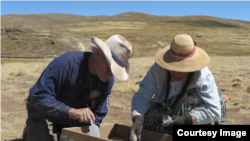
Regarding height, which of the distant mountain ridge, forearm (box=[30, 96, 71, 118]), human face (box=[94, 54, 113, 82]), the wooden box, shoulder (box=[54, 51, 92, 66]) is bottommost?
the wooden box

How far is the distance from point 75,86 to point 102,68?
1.29ft

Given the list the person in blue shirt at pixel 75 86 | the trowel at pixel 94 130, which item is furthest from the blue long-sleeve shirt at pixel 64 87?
the trowel at pixel 94 130

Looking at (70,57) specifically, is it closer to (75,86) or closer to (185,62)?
(75,86)

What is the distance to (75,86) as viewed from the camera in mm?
3061

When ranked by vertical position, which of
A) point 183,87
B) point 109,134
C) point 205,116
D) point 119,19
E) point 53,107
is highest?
point 119,19

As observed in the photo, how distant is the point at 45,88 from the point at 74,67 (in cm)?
36

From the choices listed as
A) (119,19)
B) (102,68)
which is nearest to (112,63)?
(102,68)

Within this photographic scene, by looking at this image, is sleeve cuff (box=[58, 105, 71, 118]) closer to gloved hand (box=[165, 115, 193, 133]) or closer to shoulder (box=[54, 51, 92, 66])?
shoulder (box=[54, 51, 92, 66])

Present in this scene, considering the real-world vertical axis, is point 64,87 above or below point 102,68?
below

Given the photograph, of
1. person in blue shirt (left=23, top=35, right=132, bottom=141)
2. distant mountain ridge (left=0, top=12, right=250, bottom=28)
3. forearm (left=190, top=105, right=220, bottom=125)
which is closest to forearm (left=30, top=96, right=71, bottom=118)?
person in blue shirt (left=23, top=35, right=132, bottom=141)

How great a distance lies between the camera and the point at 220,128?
284cm

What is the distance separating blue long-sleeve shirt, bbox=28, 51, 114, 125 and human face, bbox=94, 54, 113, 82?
180mm

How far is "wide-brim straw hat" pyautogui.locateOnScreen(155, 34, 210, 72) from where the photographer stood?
290 cm

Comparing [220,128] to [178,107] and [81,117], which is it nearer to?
[178,107]
